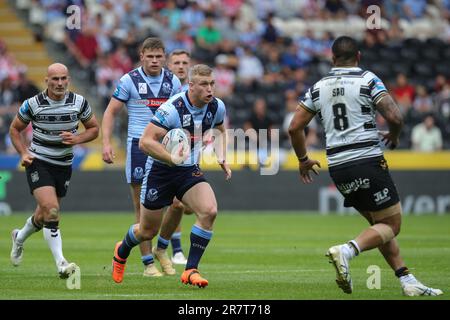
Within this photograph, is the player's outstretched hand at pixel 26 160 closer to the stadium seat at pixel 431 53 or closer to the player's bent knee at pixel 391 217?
the player's bent knee at pixel 391 217

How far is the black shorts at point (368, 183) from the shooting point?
10258 mm

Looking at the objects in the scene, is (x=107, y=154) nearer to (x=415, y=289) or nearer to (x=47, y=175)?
(x=47, y=175)

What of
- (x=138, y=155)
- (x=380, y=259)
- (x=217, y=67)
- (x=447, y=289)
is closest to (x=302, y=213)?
(x=217, y=67)

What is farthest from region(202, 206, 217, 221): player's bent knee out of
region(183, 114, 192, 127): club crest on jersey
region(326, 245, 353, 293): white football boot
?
region(326, 245, 353, 293): white football boot

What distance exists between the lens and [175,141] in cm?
1131

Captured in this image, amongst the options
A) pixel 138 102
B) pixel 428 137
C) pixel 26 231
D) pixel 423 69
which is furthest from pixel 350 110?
pixel 423 69

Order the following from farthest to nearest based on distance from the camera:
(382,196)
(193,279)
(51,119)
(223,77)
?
(223,77) → (51,119) → (193,279) → (382,196)

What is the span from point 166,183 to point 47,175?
1931 mm

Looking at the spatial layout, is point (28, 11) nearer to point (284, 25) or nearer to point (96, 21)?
point (96, 21)

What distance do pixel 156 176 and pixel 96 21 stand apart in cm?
1962

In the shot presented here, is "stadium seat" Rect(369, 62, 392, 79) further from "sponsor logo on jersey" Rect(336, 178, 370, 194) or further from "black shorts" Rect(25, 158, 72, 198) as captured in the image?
"sponsor logo on jersey" Rect(336, 178, 370, 194)

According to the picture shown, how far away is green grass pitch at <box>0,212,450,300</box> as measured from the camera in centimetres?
1080

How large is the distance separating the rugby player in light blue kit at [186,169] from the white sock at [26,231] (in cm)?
205

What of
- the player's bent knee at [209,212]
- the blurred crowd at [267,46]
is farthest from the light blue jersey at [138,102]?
the blurred crowd at [267,46]
